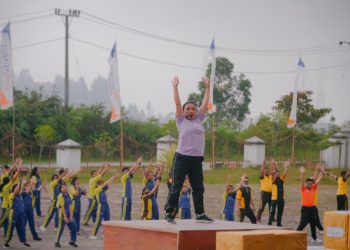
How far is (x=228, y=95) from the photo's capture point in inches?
2186

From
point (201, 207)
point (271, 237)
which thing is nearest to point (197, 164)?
point (201, 207)

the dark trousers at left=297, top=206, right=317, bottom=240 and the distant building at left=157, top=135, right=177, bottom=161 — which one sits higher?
the distant building at left=157, top=135, right=177, bottom=161

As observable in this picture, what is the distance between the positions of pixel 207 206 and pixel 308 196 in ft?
26.6

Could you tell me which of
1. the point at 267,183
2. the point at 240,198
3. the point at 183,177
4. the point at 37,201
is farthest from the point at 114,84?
the point at 183,177

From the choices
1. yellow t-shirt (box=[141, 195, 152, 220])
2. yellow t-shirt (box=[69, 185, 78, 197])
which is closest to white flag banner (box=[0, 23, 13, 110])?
yellow t-shirt (box=[69, 185, 78, 197])

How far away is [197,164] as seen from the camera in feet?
32.2

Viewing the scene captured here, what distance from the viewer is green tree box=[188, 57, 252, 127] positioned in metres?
53.4

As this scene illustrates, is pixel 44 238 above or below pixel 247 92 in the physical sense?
below

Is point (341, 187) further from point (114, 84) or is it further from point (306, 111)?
point (306, 111)

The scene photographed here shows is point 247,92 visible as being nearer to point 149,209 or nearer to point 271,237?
point 149,209

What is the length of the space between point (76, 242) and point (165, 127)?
34.9 m

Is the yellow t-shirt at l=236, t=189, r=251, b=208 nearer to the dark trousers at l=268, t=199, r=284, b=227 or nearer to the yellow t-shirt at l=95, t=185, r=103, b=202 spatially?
the dark trousers at l=268, t=199, r=284, b=227


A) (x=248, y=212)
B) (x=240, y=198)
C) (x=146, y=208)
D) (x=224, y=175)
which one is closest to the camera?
(x=248, y=212)

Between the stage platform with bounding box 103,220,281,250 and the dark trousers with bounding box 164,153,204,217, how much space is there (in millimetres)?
287
